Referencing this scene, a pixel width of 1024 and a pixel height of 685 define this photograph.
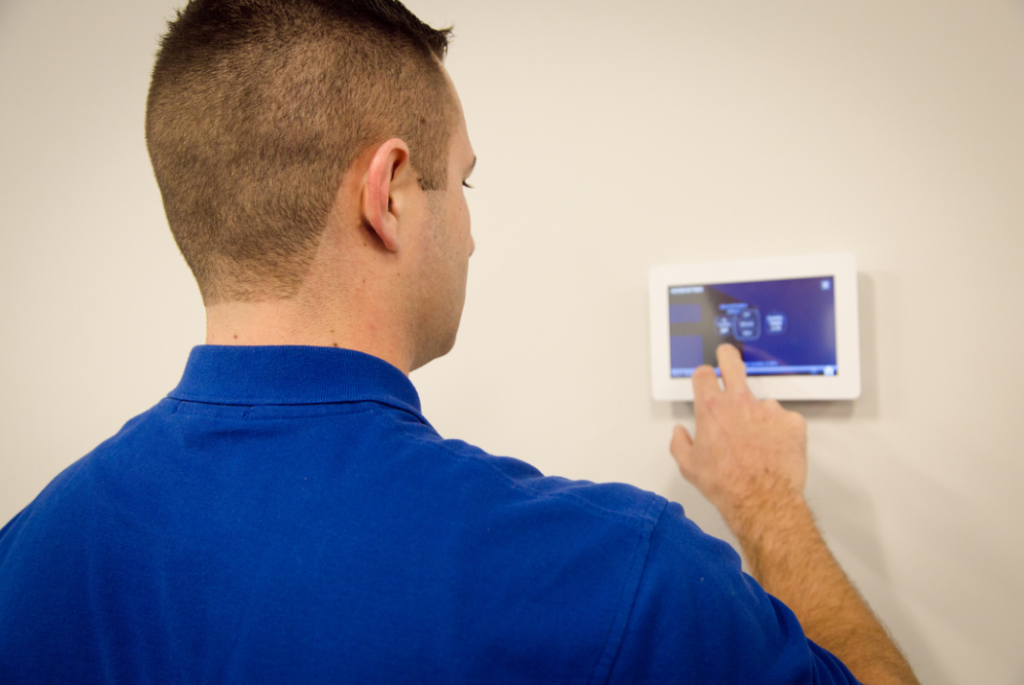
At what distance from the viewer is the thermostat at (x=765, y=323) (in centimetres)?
66

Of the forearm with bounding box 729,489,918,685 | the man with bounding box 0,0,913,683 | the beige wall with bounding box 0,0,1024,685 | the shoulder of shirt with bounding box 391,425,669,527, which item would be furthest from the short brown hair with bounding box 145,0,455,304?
the forearm with bounding box 729,489,918,685

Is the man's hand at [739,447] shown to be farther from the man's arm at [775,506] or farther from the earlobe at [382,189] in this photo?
the earlobe at [382,189]

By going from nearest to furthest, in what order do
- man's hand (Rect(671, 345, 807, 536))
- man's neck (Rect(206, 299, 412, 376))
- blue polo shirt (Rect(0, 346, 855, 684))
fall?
blue polo shirt (Rect(0, 346, 855, 684)) → man's neck (Rect(206, 299, 412, 376)) → man's hand (Rect(671, 345, 807, 536))

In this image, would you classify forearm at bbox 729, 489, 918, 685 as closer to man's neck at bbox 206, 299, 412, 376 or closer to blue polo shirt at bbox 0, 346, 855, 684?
blue polo shirt at bbox 0, 346, 855, 684

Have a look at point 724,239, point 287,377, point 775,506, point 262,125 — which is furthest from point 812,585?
point 262,125

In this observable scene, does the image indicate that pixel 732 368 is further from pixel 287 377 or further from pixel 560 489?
pixel 287 377

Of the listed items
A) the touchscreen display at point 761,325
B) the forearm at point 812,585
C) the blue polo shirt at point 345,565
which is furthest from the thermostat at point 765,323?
the blue polo shirt at point 345,565

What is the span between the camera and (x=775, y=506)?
60 cm

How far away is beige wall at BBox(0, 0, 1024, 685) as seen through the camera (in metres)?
0.64

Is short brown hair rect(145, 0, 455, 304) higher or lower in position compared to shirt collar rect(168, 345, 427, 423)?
higher

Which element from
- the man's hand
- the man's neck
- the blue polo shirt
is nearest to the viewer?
the blue polo shirt

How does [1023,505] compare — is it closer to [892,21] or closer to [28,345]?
[892,21]

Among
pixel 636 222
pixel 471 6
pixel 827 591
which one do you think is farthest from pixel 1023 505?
pixel 471 6

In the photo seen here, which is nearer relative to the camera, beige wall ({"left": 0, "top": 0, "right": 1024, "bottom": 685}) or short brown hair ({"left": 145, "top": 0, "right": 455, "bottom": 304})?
short brown hair ({"left": 145, "top": 0, "right": 455, "bottom": 304})
